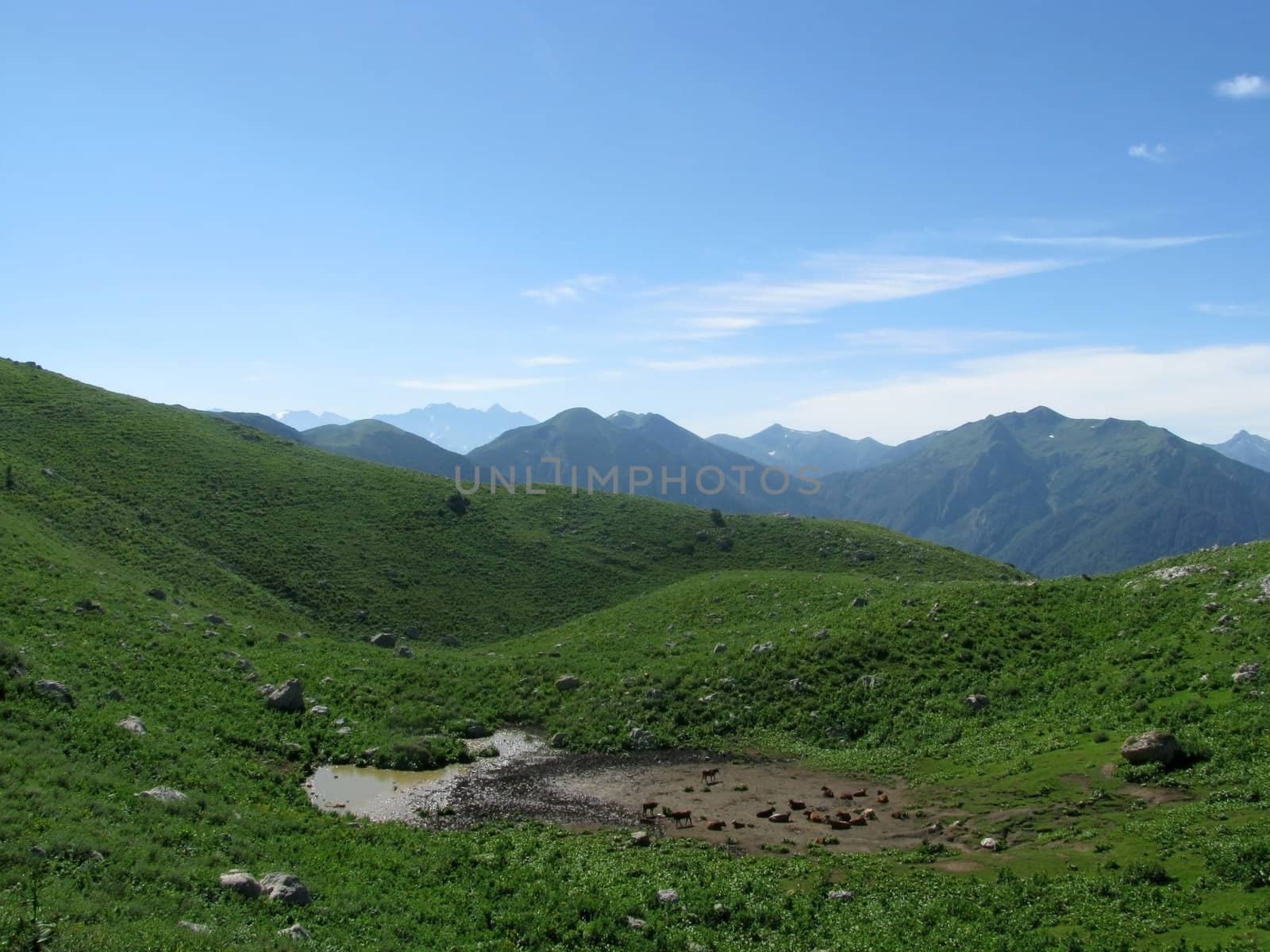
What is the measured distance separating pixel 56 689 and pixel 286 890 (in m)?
12.9

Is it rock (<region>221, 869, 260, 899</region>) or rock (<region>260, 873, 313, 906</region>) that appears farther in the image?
rock (<region>260, 873, 313, 906</region>)

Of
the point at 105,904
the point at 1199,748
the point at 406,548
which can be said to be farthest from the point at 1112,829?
the point at 406,548

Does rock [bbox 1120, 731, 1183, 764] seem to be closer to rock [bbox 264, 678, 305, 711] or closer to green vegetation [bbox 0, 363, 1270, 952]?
green vegetation [bbox 0, 363, 1270, 952]

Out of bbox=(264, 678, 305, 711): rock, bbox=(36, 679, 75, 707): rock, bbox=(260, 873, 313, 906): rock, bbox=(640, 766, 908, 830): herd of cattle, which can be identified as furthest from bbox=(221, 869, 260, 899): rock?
bbox=(264, 678, 305, 711): rock

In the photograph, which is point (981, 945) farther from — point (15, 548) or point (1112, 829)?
point (15, 548)

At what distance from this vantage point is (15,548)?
37.7 metres

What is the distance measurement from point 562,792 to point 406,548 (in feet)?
139

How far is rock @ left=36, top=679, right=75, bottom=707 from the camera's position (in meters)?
21.8

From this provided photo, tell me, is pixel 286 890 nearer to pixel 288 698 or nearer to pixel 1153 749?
pixel 288 698

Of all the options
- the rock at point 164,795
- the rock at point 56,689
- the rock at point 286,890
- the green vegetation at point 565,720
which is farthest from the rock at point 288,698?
the rock at point 286,890

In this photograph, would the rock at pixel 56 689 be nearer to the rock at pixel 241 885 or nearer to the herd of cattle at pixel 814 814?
the rock at pixel 241 885

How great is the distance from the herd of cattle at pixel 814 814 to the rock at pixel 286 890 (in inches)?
433

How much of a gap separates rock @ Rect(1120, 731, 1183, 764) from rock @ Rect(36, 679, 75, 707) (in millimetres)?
31196

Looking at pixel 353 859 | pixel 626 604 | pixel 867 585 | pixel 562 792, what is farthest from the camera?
pixel 626 604
